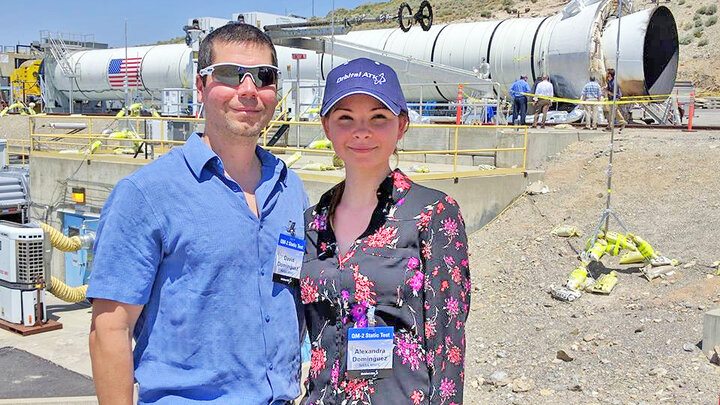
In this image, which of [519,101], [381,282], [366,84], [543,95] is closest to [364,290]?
[381,282]

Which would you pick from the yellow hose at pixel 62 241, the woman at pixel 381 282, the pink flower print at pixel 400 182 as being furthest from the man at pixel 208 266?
the yellow hose at pixel 62 241

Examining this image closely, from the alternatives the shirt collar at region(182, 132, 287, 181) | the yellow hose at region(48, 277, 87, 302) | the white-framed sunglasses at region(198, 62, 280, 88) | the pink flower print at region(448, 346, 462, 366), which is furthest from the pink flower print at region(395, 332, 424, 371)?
the yellow hose at region(48, 277, 87, 302)

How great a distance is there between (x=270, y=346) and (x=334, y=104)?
822 mm

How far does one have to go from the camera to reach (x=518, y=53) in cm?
1872

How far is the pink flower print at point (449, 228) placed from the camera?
2.22 meters

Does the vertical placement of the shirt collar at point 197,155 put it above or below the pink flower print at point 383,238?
above

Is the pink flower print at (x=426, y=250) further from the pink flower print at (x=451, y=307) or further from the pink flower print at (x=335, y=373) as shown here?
the pink flower print at (x=335, y=373)

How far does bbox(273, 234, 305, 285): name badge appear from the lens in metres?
2.27

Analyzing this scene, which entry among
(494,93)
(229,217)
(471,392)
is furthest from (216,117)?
(494,93)

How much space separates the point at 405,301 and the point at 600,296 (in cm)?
654

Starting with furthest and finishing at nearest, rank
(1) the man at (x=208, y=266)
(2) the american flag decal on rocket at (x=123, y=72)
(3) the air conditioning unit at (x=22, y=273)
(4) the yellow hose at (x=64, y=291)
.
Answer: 1. (2) the american flag decal on rocket at (x=123, y=72)
2. (4) the yellow hose at (x=64, y=291)
3. (3) the air conditioning unit at (x=22, y=273)
4. (1) the man at (x=208, y=266)

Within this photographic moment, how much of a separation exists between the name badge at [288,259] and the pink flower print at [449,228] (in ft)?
1.55

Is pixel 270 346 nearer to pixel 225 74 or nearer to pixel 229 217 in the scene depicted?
pixel 229 217

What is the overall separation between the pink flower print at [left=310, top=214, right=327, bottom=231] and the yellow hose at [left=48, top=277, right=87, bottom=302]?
6.94 m
